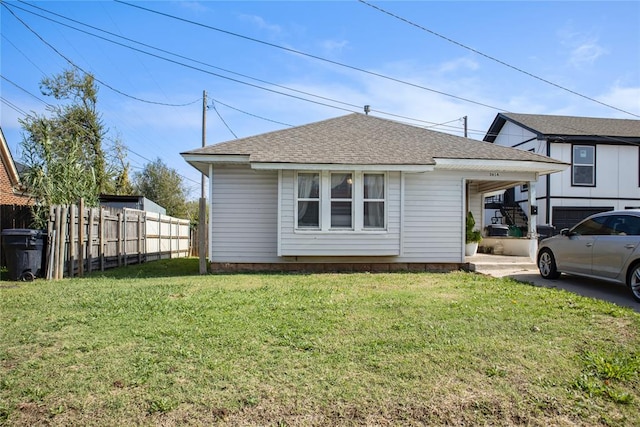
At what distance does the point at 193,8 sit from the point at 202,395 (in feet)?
38.8

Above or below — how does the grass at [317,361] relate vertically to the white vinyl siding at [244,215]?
below

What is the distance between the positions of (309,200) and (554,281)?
618 centimetres

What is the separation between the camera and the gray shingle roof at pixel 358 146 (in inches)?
396

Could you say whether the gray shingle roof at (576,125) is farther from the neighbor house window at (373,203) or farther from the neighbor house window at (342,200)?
the neighbor house window at (342,200)

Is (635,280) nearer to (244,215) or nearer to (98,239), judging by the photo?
(244,215)

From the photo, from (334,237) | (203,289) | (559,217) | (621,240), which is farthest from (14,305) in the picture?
(559,217)

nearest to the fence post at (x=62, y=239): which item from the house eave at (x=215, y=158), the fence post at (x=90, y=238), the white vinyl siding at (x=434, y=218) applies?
the fence post at (x=90, y=238)

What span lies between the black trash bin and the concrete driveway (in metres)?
11.1

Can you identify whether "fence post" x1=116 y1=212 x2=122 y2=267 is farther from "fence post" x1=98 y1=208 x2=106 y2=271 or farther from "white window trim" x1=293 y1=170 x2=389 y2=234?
"white window trim" x1=293 y1=170 x2=389 y2=234

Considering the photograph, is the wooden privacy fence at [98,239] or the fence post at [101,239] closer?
the wooden privacy fence at [98,239]

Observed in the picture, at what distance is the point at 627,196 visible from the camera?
18.5 meters

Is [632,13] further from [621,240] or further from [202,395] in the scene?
[202,395]

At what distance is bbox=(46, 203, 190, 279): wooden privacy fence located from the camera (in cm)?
918

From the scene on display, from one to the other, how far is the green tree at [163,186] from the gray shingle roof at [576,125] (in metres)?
24.2
